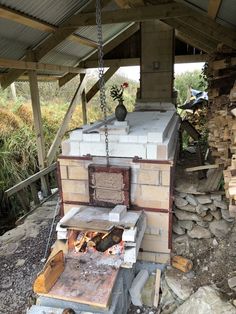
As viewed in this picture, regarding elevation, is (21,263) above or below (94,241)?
below

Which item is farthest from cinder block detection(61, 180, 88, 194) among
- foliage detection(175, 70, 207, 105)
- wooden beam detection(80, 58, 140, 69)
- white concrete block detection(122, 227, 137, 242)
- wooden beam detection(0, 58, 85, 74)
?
foliage detection(175, 70, 207, 105)

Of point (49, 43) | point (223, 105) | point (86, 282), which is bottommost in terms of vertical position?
point (86, 282)

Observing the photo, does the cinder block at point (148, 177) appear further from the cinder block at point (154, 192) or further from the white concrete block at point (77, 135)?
the white concrete block at point (77, 135)

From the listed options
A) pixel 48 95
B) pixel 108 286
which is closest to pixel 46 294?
pixel 108 286

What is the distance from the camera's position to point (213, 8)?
13.6 feet

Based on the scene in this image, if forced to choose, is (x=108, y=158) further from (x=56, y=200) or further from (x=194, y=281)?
(x=56, y=200)

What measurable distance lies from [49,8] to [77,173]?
3055mm

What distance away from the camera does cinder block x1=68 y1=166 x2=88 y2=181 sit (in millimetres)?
4359

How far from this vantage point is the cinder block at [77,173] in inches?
172

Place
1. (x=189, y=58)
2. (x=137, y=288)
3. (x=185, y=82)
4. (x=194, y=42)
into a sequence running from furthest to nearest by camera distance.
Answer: (x=185, y=82), (x=189, y=58), (x=194, y=42), (x=137, y=288)

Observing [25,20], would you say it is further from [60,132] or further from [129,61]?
[129,61]

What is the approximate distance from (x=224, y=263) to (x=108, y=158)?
2144mm

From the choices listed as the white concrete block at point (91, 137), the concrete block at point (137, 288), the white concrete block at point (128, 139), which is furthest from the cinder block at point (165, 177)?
the concrete block at point (137, 288)

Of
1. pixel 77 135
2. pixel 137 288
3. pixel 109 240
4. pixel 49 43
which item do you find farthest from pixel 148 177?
pixel 49 43
